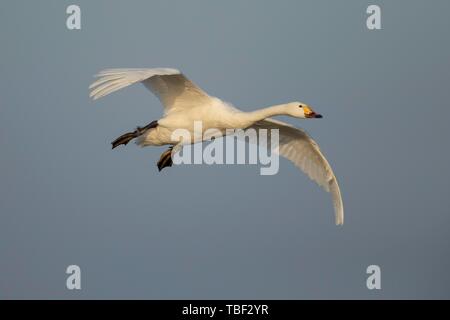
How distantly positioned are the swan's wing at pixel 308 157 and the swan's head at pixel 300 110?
204 cm

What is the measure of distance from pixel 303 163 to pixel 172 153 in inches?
128

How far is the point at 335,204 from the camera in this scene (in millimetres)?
26781

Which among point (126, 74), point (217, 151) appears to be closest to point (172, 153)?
point (217, 151)

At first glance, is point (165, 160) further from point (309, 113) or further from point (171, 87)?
point (309, 113)

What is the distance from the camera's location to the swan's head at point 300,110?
23984 mm

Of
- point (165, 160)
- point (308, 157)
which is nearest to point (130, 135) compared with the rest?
point (165, 160)

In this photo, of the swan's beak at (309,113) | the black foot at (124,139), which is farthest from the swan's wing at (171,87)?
the swan's beak at (309,113)

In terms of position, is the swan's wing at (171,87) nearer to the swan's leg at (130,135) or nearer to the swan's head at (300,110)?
the swan's leg at (130,135)

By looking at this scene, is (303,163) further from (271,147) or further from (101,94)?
(101,94)

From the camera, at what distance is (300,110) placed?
24.0 meters

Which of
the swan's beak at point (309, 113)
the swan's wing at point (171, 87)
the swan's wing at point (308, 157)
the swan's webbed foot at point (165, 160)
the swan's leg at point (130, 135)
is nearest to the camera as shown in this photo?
the swan's wing at point (171, 87)

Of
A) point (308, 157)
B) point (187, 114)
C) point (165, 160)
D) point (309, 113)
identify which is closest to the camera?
point (309, 113)

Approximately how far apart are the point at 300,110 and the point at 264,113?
0.74m

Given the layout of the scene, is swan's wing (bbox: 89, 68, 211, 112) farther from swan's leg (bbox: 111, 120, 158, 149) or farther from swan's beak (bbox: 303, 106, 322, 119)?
swan's beak (bbox: 303, 106, 322, 119)
